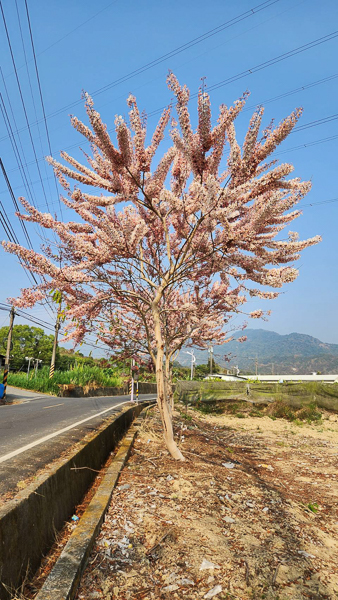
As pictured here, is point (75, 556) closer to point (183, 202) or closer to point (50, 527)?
point (50, 527)

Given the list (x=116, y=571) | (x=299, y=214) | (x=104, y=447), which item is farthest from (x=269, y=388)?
(x=116, y=571)

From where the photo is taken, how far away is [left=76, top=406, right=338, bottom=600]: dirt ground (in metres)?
3.18

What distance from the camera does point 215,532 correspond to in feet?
13.5

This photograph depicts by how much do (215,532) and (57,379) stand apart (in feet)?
99.6

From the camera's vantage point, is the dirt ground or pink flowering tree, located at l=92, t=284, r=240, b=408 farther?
pink flowering tree, located at l=92, t=284, r=240, b=408

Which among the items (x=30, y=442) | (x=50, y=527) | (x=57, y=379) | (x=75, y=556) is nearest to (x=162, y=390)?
(x=30, y=442)

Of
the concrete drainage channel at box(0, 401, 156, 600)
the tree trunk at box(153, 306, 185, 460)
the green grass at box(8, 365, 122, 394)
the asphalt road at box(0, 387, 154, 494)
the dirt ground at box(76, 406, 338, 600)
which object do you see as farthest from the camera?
the green grass at box(8, 365, 122, 394)

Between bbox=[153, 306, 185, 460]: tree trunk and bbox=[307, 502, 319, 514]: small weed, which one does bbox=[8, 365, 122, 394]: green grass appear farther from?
bbox=[307, 502, 319, 514]: small weed

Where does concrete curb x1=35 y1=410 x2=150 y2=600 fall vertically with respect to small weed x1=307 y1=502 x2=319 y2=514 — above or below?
above

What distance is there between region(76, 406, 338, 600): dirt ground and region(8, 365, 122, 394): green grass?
84.3 ft

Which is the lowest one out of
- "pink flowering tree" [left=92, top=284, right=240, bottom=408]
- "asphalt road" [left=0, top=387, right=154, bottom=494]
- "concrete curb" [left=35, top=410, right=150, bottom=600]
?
"concrete curb" [left=35, top=410, right=150, bottom=600]

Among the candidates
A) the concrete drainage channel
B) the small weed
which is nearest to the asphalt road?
the concrete drainage channel

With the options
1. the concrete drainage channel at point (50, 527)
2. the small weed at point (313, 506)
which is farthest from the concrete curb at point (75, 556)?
the small weed at point (313, 506)

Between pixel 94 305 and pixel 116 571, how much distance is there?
179 inches
